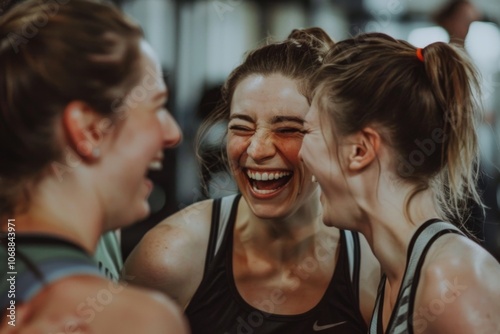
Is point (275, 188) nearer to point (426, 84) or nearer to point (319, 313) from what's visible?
point (319, 313)

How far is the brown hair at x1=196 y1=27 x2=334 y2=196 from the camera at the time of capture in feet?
6.60

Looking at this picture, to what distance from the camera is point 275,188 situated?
1976 mm

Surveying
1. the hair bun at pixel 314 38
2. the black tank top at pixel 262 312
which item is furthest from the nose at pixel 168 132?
the hair bun at pixel 314 38

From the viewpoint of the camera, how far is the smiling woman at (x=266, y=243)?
75.1 inches

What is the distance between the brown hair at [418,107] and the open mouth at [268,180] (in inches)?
12.6

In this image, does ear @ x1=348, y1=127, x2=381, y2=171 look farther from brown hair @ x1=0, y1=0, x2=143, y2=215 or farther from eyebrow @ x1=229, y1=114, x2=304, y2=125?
brown hair @ x1=0, y1=0, x2=143, y2=215

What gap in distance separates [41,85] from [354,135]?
2.69 ft

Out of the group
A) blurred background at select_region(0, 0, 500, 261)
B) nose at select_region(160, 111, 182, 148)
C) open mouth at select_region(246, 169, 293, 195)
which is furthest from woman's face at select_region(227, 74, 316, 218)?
blurred background at select_region(0, 0, 500, 261)

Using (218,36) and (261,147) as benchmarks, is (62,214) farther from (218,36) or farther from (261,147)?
(218,36)

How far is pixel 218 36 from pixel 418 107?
466cm

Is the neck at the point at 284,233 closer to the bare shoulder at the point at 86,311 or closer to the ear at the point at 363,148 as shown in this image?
the ear at the point at 363,148

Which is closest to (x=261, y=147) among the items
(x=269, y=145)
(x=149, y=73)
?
(x=269, y=145)

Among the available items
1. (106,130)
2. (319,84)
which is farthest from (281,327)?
(106,130)

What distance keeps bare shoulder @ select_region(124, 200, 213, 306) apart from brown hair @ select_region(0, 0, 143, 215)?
2.79ft
